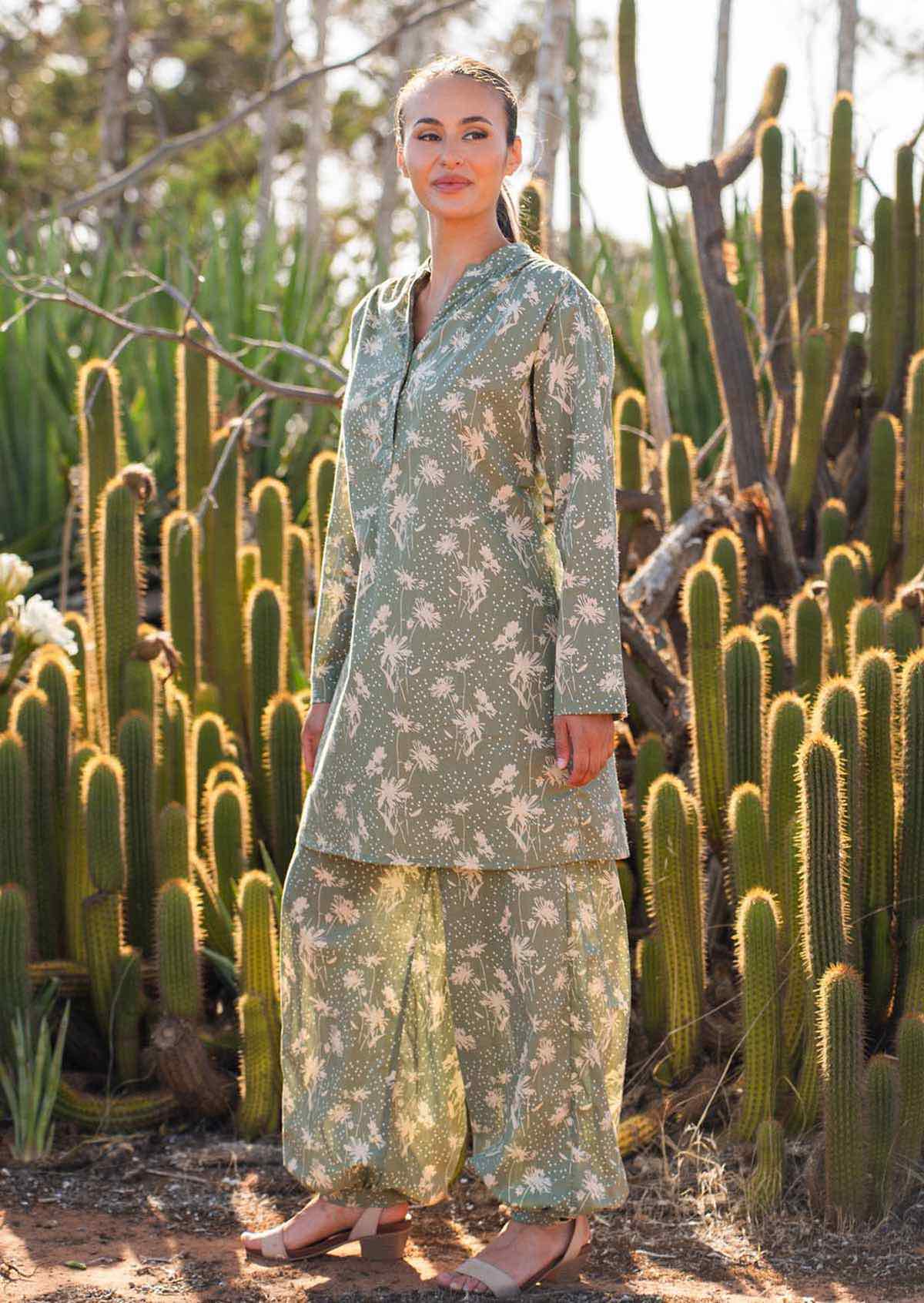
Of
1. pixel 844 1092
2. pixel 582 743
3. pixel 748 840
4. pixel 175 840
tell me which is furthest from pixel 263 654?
pixel 844 1092

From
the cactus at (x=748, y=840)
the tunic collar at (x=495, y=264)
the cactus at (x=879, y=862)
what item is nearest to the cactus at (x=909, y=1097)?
the cactus at (x=879, y=862)

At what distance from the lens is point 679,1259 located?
112 inches

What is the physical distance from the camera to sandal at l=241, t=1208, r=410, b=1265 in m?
2.78

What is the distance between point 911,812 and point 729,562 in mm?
1073

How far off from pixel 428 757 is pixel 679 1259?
1.03 meters

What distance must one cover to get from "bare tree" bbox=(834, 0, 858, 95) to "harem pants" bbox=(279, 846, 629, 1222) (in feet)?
35.6

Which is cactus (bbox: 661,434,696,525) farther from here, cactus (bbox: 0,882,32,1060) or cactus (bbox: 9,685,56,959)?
cactus (bbox: 0,882,32,1060)

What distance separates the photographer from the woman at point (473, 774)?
101 inches

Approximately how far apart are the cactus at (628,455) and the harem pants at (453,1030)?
7.72 feet

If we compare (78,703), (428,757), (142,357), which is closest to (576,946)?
(428,757)

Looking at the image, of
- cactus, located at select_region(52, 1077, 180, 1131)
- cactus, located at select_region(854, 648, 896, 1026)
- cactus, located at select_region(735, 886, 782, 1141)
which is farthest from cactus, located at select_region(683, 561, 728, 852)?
cactus, located at select_region(52, 1077, 180, 1131)

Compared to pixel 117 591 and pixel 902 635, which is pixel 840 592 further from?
pixel 117 591

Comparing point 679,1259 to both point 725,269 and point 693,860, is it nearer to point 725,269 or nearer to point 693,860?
point 693,860

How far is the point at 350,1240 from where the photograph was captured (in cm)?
280
